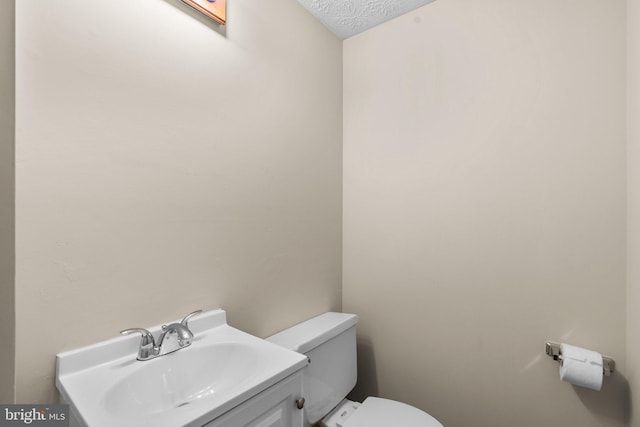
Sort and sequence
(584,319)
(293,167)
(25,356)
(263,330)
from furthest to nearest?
(293,167) → (263,330) → (584,319) → (25,356)

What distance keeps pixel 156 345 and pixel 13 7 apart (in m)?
0.99

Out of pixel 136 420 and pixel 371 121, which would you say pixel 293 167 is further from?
pixel 136 420

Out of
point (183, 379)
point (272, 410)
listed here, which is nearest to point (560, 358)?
point (272, 410)

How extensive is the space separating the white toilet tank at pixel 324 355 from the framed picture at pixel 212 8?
1342 mm

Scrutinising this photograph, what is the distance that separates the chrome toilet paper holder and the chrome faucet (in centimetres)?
137

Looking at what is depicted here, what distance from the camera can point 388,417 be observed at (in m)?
1.23

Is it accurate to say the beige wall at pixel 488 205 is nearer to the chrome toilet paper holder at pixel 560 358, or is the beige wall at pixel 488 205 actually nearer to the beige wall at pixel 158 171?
the chrome toilet paper holder at pixel 560 358

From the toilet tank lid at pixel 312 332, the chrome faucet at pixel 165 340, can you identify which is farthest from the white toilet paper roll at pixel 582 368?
the chrome faucet at pixel 165 340

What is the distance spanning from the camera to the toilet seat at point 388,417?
119 centimetres

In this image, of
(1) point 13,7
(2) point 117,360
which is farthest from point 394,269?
(1) point 13,7

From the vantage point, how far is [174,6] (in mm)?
1008

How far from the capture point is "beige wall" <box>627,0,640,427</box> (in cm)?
96

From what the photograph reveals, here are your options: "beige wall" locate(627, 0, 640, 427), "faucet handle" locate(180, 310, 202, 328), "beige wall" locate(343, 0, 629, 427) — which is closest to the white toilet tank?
"beige wall" locate(343, 0, 629, 427)

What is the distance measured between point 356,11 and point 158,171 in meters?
1.33
